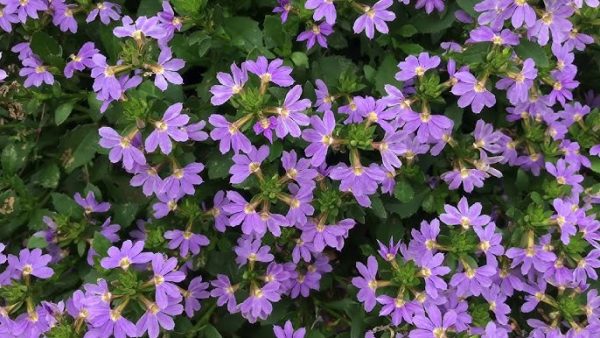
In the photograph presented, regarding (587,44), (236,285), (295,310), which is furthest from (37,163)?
(587,44)

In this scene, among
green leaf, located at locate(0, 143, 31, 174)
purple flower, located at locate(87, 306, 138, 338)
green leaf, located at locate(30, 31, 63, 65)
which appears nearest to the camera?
purple flower, located at locate(87, 306, 138, 338)

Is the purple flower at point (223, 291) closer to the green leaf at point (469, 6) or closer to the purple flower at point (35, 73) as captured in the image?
the purple flower at point (35, 73)

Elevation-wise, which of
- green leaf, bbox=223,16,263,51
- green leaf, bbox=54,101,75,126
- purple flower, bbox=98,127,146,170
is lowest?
green leaf, bbox=54,101,75,126

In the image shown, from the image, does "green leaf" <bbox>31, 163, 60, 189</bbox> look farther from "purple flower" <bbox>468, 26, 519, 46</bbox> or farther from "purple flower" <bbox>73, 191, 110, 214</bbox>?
"purple flower" <bbox>468, 26, 519, 46</bbox>

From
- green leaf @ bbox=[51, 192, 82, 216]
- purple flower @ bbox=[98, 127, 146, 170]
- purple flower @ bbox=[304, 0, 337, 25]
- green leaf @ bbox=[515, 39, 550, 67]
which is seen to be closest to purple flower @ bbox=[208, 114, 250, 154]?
purple flower @ bbox=[98, 127, 146, 170]

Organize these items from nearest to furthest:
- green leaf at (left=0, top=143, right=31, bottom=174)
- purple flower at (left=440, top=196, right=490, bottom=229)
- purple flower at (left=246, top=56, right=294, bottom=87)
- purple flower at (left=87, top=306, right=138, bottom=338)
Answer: purple flower at (left=87, top=306, right=138, bottom=338) < purple flower at (left=246, top=56, right=294, bottom=87) < purple flower at (left=440, top=196, right=490, bottom=229) < green leaf at (left=0, top=143, right=31, bottom=174)

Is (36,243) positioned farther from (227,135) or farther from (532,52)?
(532,52)
